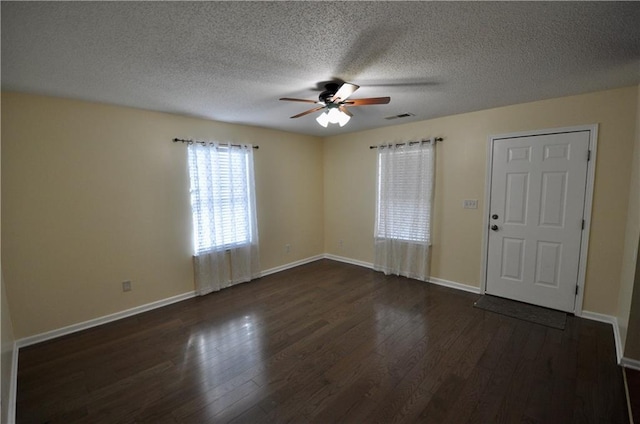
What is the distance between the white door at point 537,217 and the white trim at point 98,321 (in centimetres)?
407

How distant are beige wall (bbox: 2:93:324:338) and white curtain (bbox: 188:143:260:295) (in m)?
0.14

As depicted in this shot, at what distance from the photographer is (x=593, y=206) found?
2828mm

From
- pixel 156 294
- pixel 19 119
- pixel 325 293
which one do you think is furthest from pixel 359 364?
pixel 19 119

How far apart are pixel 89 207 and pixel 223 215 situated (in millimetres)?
1453

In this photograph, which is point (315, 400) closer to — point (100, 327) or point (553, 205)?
point (100, 327)

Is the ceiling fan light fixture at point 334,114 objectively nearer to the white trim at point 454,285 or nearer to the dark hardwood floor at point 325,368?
the dark hardwood floor at point 325,368

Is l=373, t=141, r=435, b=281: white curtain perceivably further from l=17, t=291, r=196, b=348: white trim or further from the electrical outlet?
l=17, t=291, r=196, b=348: white trim

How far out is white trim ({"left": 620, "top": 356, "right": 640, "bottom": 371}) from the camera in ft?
6.96

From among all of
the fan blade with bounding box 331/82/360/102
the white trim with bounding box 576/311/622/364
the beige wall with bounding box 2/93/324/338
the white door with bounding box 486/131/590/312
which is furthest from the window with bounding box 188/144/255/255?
the white trim with bounding box 576/311/622/364

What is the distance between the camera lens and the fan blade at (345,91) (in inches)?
82.7

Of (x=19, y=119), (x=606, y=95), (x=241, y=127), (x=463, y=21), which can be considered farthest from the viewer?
(x=241, y=127)

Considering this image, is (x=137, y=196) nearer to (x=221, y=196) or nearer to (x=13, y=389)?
(x=221, y=196)

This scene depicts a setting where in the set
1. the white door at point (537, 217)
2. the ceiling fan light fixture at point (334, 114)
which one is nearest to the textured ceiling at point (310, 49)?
the ceiling fan light fixture at point (334, 114)

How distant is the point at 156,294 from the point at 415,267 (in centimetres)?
357
